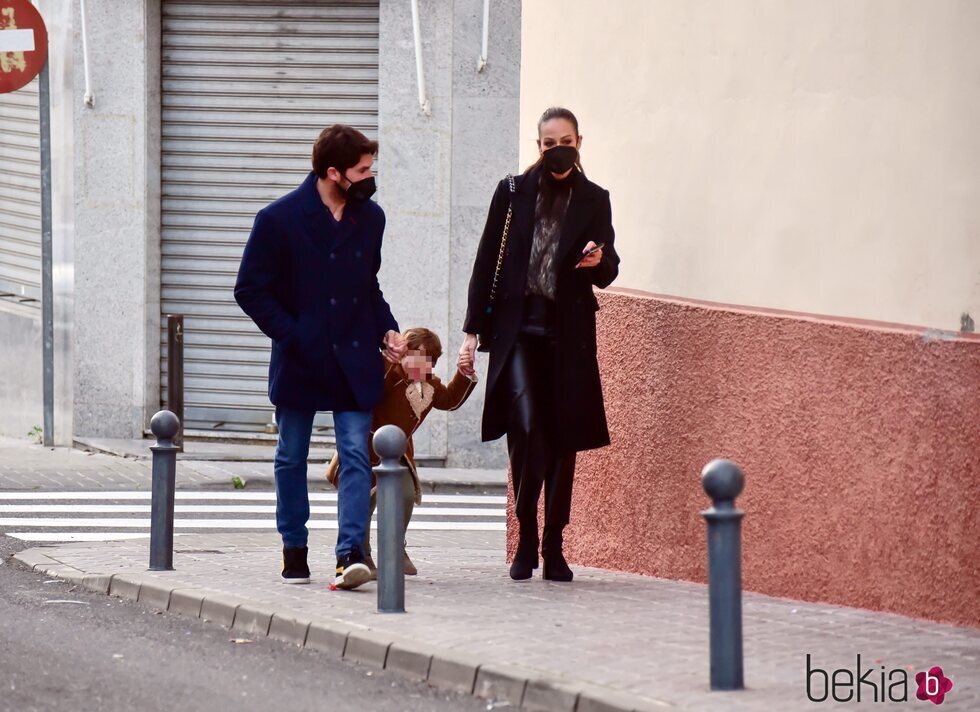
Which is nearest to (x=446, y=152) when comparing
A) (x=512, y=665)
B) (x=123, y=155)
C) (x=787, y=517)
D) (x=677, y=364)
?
(x=123, y=155)

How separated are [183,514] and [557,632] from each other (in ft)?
18.3

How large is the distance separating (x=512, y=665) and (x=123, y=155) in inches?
403

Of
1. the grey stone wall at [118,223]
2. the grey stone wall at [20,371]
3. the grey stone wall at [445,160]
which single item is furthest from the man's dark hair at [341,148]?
the grey stone wall at [20,371]

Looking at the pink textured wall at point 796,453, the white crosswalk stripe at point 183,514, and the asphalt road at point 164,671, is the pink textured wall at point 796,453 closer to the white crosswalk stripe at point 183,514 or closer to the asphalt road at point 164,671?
the asphalt road at point 164,671

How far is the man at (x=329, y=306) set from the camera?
25.8 ft

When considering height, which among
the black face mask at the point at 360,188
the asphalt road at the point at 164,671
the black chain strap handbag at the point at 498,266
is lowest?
the asphalt road at the point at 164,671

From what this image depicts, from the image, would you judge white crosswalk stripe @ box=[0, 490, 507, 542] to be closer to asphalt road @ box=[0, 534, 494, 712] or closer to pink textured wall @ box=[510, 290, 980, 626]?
pink textured wall @ box=[510, 290, 980, 626]

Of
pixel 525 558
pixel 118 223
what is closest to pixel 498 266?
pixel 525 558

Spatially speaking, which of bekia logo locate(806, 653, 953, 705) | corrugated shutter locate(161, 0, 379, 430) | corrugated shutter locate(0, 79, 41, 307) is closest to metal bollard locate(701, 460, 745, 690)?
bekia logo locate(806, 653, 953, 705)

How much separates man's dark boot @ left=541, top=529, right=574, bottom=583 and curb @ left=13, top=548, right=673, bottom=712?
144 centimetres

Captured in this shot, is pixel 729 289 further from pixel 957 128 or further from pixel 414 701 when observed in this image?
pixel 414 701

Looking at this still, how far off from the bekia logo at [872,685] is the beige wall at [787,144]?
4.97ft

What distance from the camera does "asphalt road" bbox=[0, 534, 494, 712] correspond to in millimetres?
6105

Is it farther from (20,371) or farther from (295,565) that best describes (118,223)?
(295,565)
